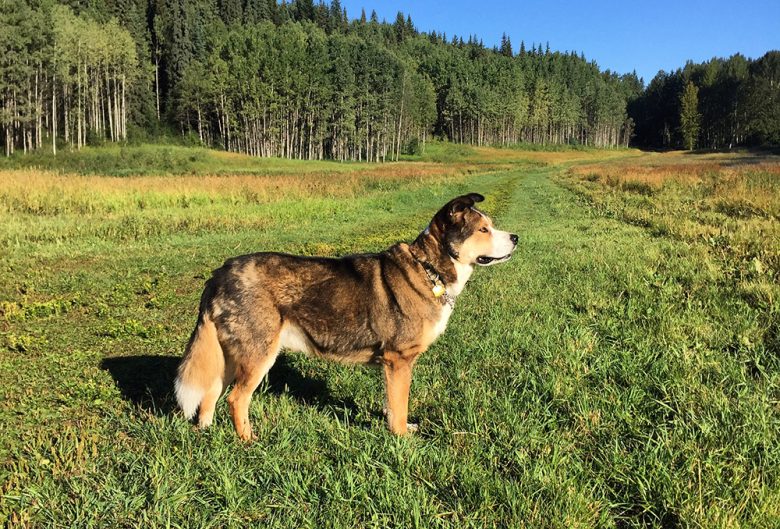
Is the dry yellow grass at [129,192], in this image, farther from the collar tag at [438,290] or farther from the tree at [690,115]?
the tree at [690,115]

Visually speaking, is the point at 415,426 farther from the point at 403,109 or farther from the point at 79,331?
the point at 403,109

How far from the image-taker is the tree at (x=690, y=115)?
401ft

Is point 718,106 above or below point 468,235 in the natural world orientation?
above

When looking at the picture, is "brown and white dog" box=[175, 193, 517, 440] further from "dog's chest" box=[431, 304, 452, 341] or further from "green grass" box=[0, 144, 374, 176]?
"green grass" box=[0, 144, 374, 176]

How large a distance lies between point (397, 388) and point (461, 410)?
659mm

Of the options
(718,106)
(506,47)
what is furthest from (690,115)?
(506,47)

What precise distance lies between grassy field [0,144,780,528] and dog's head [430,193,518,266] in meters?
1.27

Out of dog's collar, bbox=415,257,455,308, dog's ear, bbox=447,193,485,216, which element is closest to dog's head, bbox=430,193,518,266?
dog's ear, bbox=447,193,485,216

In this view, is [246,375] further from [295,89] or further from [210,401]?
[295,89]

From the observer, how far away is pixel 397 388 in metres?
3.89

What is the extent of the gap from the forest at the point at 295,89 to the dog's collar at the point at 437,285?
213 feet

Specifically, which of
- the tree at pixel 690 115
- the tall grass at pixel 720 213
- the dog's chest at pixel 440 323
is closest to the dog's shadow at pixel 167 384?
the dog's chest at pixel 440 323

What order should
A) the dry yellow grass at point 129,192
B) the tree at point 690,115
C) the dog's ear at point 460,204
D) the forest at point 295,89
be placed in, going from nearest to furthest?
the dog's ear at point 460,204
the dry yellow grass at point 129,192
the forest at point 295,89
the tree at point 690,115

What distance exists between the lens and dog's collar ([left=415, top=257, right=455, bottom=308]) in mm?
4105
